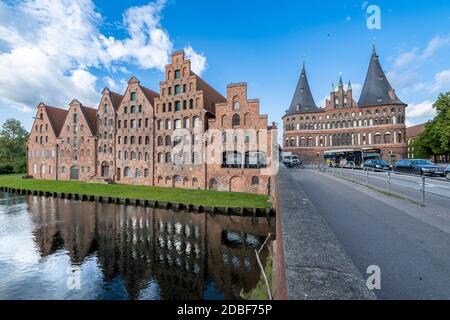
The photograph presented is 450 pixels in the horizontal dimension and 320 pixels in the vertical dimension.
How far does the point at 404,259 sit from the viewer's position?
4.09 m

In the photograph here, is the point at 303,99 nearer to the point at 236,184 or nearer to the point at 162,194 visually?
the point at 236,184

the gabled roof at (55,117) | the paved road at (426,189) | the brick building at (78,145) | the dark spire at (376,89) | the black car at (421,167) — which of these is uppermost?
the dark spire at (376,89)

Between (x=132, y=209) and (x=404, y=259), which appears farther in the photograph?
(x=132, y=209)

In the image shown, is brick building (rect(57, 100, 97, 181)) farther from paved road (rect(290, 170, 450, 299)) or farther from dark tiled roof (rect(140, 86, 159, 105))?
paved road (rect(290, 170, 450, 299))

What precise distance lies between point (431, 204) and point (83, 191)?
122ft

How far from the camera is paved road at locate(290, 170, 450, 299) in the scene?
3.30m

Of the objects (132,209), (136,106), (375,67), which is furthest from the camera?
(375,67)

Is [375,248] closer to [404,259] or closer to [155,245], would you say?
[404,259]

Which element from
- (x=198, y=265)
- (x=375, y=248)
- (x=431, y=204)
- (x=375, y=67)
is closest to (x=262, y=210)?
(x=198, y=265)

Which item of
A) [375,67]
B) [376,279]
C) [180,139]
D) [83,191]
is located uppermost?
[375,67]

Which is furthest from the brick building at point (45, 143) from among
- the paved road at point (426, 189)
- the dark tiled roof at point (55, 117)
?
the paved road at point (426, 189)

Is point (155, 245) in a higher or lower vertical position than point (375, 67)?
lower

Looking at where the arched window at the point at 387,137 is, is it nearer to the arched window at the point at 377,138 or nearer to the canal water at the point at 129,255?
the arched window at the point at 377,138

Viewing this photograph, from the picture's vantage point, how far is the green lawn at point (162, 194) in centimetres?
2349
